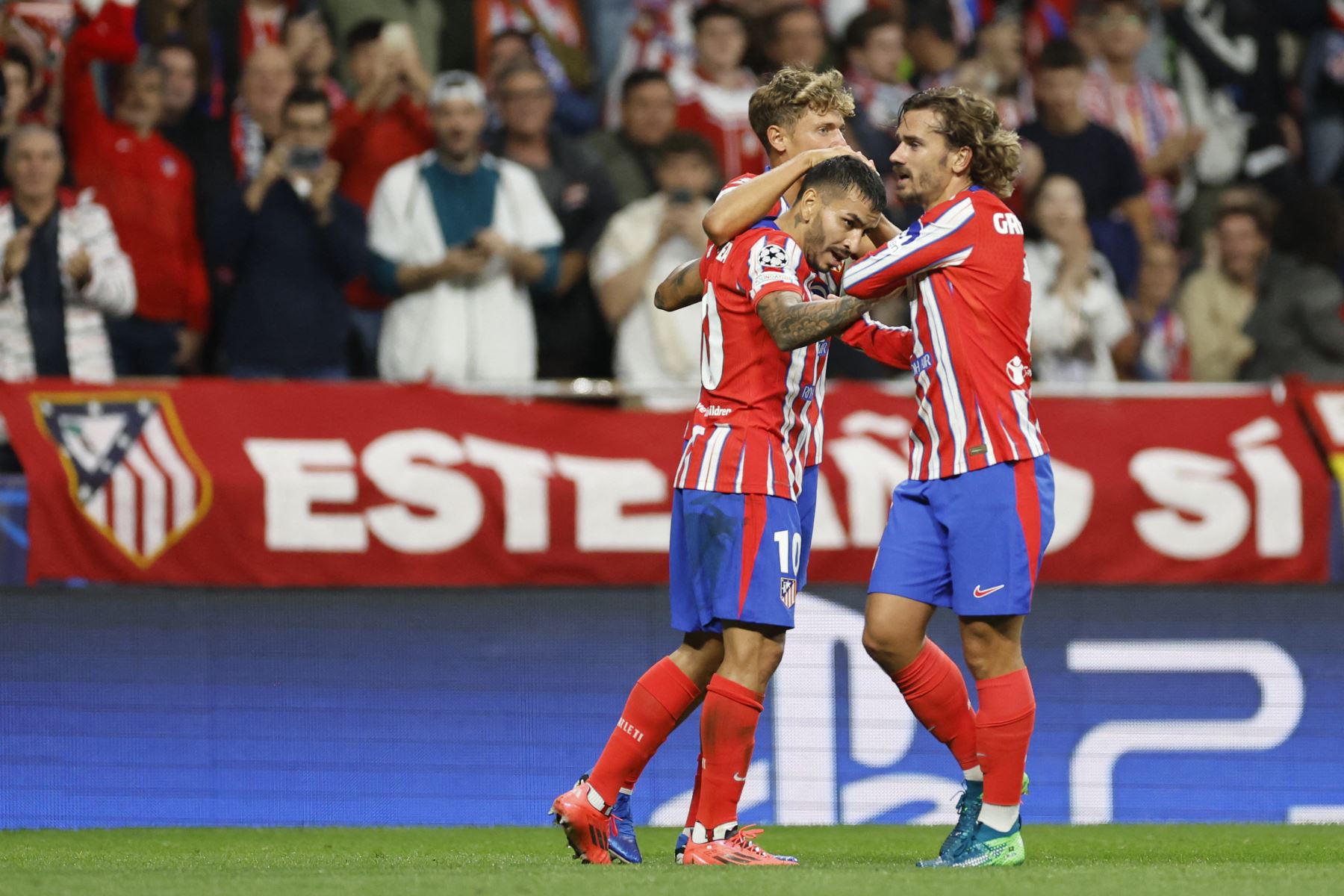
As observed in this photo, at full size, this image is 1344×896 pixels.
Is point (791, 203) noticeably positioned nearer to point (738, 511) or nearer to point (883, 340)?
point (883, 340)

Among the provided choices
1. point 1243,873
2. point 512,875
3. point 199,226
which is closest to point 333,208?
point 199,226

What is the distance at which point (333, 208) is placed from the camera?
934 centimetres

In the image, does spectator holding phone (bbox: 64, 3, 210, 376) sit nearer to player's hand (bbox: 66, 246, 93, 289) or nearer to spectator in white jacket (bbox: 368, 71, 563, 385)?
player's hand (bbox: 66, 246, 93, 289)

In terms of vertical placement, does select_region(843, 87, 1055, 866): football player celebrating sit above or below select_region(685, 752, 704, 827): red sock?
above

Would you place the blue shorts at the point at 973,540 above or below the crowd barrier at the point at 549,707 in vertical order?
above

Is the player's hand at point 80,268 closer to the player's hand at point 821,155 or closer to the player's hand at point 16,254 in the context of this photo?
the player's hand at point 16,254

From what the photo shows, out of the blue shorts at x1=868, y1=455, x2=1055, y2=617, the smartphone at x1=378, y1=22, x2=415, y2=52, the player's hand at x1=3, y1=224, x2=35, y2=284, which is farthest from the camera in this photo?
the smartphone at x1=378, y1=22, x2=415, y2=52

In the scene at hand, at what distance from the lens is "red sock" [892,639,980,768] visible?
18.9 feet

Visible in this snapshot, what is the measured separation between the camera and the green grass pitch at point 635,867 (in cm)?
492

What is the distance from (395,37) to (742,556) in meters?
5.53

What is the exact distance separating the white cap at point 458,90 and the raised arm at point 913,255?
4.32 m

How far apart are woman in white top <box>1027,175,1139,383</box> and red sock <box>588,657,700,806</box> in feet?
14.3

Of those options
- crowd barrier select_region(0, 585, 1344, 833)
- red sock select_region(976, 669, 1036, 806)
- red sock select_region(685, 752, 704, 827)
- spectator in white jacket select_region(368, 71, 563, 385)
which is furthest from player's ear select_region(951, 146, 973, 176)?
spectator in white jacket select_region(368, 71, 563, 385)

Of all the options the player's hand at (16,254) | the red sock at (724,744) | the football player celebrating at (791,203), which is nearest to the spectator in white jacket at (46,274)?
the player's hand at (16,254)
